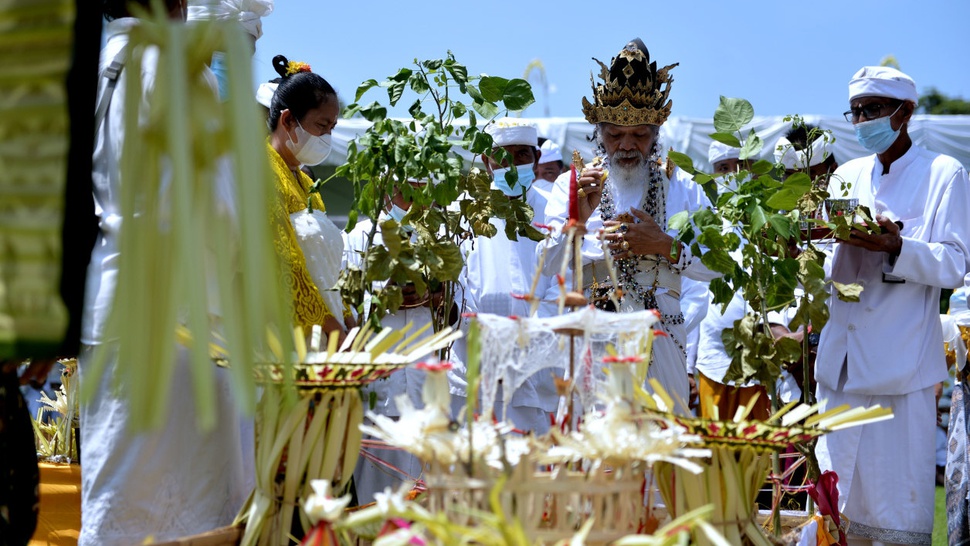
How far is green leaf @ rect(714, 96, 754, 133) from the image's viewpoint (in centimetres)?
315

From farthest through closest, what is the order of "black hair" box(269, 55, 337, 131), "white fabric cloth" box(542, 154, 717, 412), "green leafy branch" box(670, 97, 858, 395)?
"white fabric cloth" box(542, 154, 717, 412) → "black hair" box(269, 55, 337, 131) → "green leafy branch" box(670, 97, 858, 395)

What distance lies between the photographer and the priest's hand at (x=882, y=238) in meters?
3.83

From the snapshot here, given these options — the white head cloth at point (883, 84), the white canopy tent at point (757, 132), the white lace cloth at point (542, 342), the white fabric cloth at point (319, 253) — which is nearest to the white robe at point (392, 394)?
the white fabric cloth at point (319, 253)

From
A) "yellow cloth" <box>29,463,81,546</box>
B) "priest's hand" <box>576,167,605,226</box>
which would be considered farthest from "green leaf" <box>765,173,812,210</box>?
"yellow cloth" <box>29,463,81,546</box>

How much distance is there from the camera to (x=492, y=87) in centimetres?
322

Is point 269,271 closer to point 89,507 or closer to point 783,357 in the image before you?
point 89,507

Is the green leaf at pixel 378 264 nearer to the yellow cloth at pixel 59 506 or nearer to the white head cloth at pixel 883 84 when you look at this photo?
the yellow cloth at pixel 59 506

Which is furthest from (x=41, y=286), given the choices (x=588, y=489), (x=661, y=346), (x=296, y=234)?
(x=661, y=346)

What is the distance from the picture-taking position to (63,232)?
4.86 feet

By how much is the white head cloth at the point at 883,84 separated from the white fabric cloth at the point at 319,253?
2311 mm

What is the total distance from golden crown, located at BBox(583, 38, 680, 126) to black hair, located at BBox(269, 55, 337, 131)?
1.06 metres

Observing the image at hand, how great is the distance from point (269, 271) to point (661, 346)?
9.66 feet

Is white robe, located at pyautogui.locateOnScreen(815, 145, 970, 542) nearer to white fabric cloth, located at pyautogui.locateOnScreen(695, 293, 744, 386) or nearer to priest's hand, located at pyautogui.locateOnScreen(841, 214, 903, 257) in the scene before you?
priest's hand, located at pyautogui.locateOnScreen(841, 214, 903, 257)

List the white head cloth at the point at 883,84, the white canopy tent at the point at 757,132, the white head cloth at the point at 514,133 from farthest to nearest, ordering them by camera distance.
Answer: the white canopy tent at the point at 757,132
the white head cloth at the point at 514,133
the white head cloth at the point at 883,84
